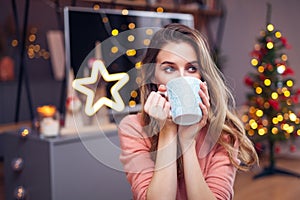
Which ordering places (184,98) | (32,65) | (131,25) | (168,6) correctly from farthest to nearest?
(32,65)
(168,6)
(131,25)
(184,98)

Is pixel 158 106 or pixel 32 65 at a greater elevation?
pixel 158 106

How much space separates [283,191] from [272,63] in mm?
809

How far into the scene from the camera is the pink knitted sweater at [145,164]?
26.8 inches

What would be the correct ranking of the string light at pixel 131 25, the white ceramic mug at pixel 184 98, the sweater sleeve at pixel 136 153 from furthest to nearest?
→ the string light at pixel 131 25 < the sweater sleeve at pixel 136 153 < the white ceramic mug at pixel 184 98

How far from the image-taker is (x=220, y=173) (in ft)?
2.40

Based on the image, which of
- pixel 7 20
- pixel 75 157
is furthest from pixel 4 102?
pixel 75 157

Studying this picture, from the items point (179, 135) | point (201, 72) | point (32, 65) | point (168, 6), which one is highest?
point (168, 6)

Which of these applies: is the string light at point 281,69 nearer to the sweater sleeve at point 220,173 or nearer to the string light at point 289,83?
the string light at point 289,83

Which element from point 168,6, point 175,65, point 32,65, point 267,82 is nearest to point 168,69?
point 175,65

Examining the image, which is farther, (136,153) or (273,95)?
(273,95)

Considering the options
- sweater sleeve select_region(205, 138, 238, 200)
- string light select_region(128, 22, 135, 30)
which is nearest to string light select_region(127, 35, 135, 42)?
sweater sleeve select_region(205, 138, 238, 200)

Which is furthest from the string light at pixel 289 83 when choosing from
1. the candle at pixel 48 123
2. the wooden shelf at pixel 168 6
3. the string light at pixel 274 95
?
the candle at pixel 48 123

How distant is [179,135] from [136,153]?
10 centimetres

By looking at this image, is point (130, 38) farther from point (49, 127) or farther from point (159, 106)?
point (49, 127)
